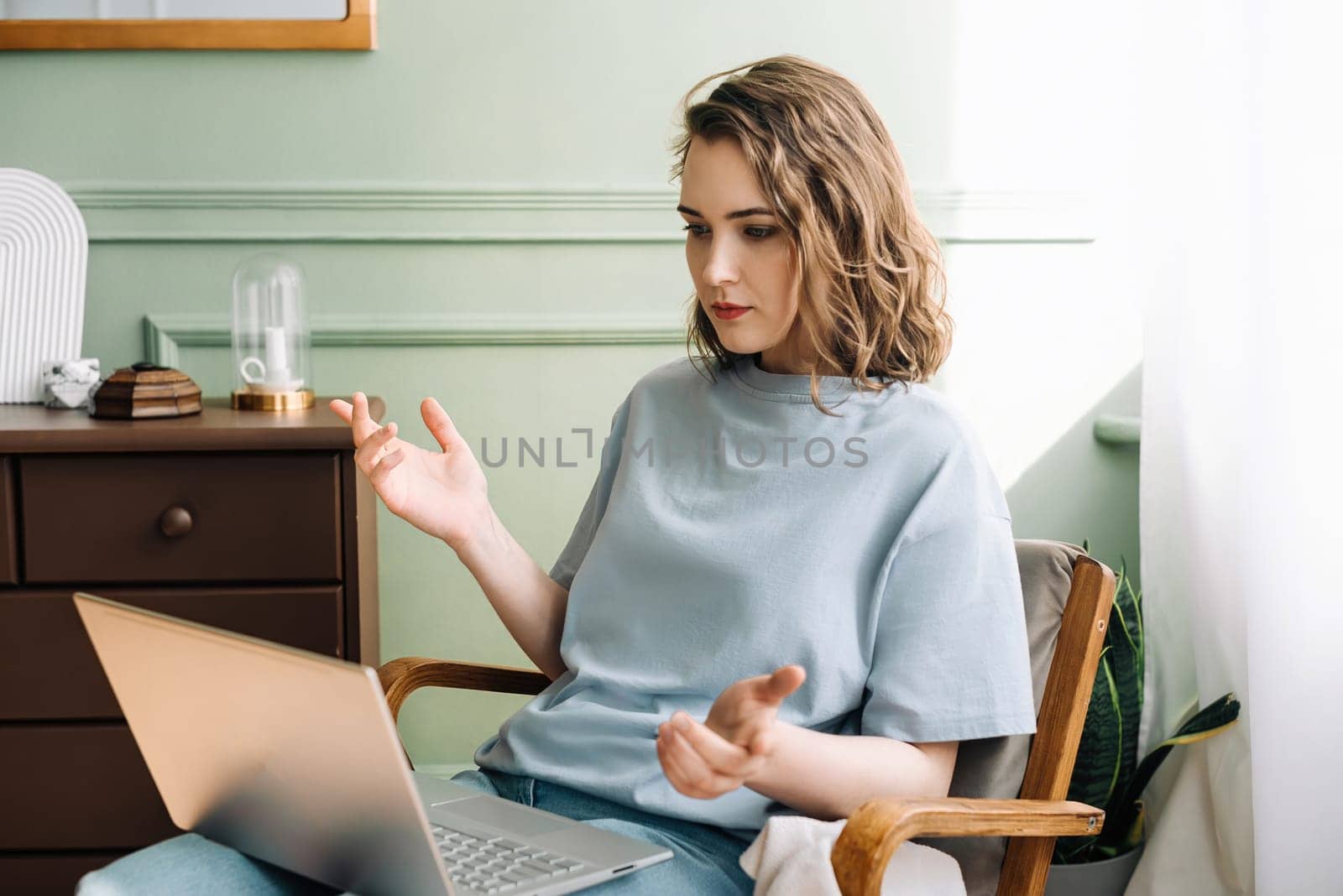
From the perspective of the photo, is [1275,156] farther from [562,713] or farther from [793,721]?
[562,713]

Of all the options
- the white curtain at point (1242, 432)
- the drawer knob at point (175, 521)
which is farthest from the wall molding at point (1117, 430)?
the drawer knob at point (175, 521)

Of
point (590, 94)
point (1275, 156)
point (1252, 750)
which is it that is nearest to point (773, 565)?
point (1252, 750)

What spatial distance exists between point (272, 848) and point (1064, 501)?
69.8 inches

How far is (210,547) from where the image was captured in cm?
186

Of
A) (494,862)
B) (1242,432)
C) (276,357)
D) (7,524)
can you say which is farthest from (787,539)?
(7,524)

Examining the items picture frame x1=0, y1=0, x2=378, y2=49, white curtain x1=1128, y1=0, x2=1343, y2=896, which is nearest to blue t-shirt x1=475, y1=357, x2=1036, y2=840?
white curtain x1=1128, y1=0, x2=1343, y2=896

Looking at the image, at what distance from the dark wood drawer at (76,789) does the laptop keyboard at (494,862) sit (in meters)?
0.87

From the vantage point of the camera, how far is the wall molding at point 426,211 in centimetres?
227

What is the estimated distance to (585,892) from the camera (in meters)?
1.14

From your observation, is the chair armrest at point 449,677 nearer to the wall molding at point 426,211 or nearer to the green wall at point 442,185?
the green wall at point 442,185

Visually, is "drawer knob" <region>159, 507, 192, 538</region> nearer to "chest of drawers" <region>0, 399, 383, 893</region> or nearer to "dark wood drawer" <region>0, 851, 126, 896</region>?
"chest of drawers" <region>0, 399, 383, 893</region>

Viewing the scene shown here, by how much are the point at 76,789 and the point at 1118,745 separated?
1632 millimetres

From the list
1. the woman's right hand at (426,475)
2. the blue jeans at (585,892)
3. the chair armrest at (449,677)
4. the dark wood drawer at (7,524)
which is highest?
the woman's right hand at (426,475)

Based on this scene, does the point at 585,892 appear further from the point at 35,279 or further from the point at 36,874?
the point at 35,279
